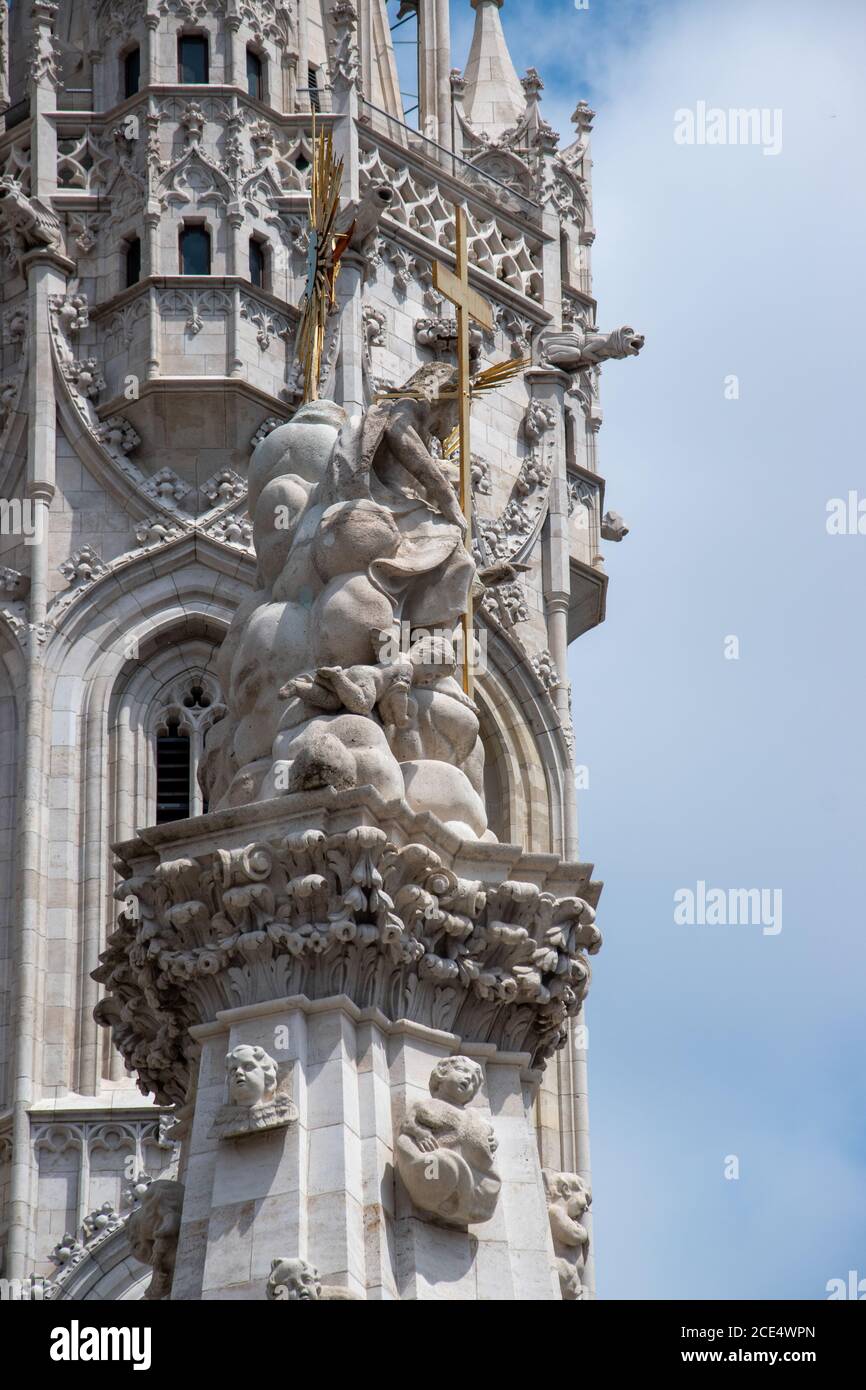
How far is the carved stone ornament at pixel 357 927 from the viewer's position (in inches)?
652

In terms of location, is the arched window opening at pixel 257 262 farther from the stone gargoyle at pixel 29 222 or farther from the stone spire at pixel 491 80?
the stone spire at pixel 491 80

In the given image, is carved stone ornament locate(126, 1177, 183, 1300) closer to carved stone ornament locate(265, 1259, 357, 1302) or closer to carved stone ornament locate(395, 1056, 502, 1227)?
carved stone ornament locate(395, 1056, 502, 1227)

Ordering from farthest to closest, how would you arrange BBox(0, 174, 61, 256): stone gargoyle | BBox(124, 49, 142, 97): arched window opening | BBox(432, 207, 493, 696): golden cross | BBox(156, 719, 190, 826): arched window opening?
BBox(124, 49, 142, 97): arched window opening < BBox(0, 174, 61, 256): stone gargoyle < BBox(156, 719, 190, 826): arched window opening < BBox(432, 207, 493, 696): golden cross

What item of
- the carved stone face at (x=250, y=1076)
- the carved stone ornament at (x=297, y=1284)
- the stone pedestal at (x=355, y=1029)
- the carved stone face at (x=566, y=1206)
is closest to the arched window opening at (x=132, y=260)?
the carved stone face at (x=566, y=1206)

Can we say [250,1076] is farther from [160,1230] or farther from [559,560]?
[559,560]

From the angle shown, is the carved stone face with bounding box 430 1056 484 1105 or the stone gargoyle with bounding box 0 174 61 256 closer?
the carved stone face with bounding box 430 1056 484 1105

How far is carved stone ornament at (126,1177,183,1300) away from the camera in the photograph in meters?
16.9

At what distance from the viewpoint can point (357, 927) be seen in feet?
54.3

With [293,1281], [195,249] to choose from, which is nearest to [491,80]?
[195,249]

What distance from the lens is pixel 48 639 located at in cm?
3906

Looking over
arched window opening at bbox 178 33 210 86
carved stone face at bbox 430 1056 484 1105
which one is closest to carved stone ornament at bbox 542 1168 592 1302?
carved stone face at bbox 430 1056 484 1105

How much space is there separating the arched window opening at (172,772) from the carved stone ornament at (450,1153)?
22244 mm

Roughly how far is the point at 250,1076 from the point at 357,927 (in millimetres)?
893

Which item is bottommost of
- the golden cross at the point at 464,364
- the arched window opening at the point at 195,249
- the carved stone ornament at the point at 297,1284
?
the carved stone ornament at the point at 297,1284
